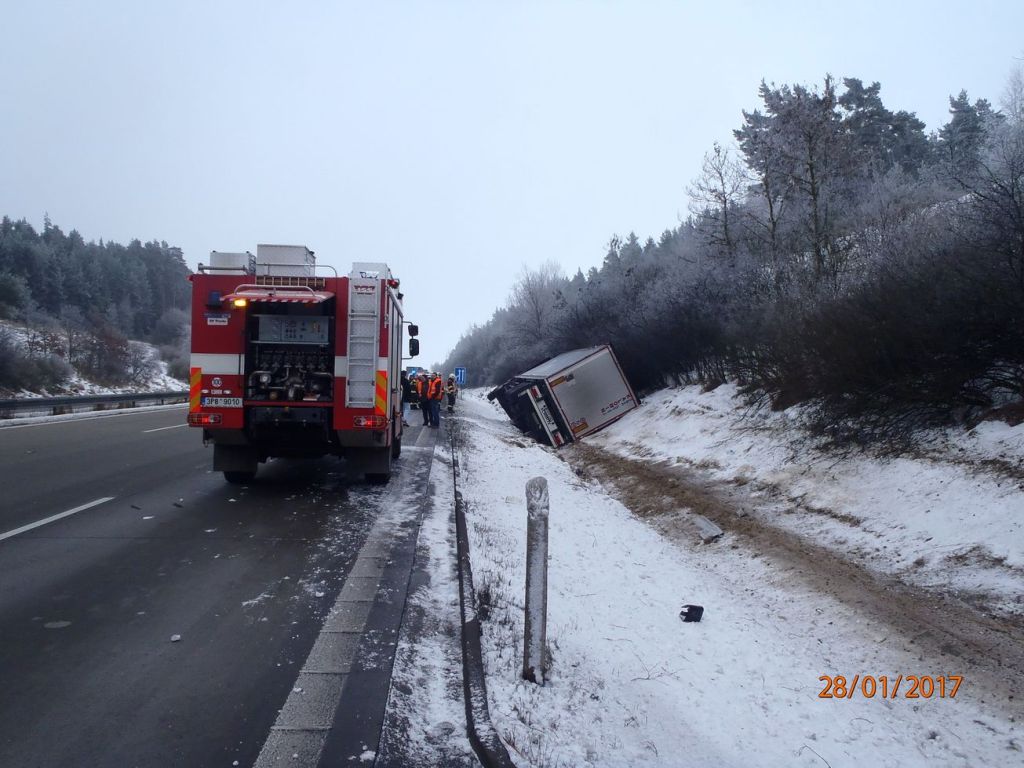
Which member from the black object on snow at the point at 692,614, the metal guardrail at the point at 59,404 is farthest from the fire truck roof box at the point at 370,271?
the metal guardrail at the point at 59,404

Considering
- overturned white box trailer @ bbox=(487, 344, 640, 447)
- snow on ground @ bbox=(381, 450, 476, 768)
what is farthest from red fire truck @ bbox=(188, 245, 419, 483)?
overturned white box trailer @ bbox=(487, 344, 640, 447)

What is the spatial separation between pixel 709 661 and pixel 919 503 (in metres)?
4.05

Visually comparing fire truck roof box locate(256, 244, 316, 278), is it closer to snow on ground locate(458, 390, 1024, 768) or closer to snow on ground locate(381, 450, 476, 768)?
snow on ground locate(458, 390, 1024, 768)

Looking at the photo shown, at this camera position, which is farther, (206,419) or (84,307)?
(84,307)

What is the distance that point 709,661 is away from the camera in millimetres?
5355

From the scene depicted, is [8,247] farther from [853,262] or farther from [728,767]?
[728,767]

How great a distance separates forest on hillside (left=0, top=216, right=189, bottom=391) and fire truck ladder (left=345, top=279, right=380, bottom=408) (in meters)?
34.6

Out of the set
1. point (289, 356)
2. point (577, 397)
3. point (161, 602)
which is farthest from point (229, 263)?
point (577, 397)

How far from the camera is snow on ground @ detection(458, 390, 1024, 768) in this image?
12.8 feet

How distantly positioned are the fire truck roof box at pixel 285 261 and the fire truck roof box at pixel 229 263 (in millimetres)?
282

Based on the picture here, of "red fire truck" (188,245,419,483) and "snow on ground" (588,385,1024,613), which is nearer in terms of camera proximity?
"snow on ground" (588,385,1024,613)

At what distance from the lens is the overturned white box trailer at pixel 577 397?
22469 mm
